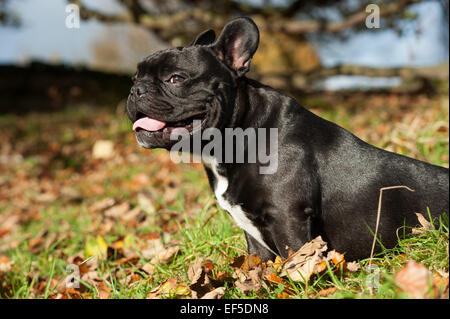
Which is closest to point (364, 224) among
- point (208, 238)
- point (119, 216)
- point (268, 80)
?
point (208, 238)

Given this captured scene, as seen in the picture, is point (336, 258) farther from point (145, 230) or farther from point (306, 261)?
point (145, 230)

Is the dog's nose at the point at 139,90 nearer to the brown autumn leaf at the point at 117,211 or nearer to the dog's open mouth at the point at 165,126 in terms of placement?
the dog's open mouth at the point at 165,126

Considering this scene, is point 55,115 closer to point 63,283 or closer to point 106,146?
point 106,146

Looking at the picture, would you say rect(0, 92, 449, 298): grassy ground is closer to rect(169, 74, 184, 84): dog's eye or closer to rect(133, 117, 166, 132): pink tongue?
rect(133, 117, 166, 132): pink tongue

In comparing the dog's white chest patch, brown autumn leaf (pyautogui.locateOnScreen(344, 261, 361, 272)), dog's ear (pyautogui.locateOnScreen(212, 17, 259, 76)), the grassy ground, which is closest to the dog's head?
dog's ear (pyautogui.locateOnScreen(212, 17, 259, 76))

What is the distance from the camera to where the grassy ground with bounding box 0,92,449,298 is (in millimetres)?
1993

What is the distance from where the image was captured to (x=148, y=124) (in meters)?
2.41

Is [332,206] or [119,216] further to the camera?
[119,216]

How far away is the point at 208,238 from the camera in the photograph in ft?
8.82

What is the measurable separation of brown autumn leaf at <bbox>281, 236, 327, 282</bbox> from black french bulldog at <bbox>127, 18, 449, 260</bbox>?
7 centimetres

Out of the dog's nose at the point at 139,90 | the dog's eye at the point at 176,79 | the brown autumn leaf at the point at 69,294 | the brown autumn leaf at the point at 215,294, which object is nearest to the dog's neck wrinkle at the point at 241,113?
the dog's eye at the point at 176,79

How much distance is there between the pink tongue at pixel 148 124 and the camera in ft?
7.81
